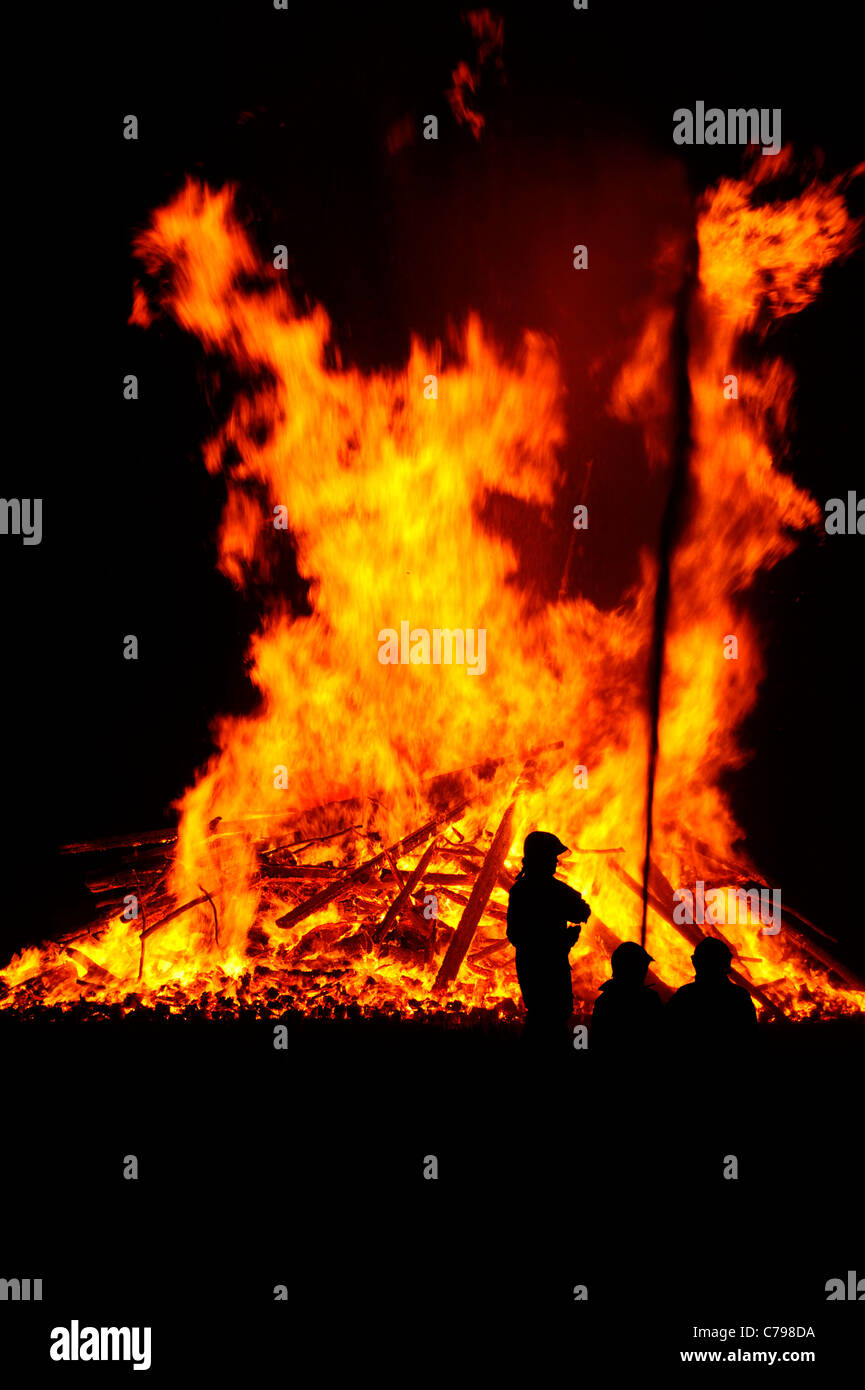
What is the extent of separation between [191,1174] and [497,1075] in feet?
6.59

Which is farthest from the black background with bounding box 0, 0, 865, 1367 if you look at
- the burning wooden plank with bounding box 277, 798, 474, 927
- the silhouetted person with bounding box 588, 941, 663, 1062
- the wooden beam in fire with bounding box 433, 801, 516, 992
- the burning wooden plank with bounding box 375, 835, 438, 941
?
the silhouetted person with bounding box 588, 941, 663, 1062

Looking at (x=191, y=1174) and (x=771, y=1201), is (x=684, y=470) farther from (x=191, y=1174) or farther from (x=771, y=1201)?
(x=191, y=1174)

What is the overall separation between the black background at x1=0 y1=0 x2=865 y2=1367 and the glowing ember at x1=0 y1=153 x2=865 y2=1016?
0.37 meters

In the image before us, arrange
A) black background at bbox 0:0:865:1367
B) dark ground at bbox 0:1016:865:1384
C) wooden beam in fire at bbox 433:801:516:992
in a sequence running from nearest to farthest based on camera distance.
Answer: dark ground at bbox 0:1016:865:1384 < wooden beam in fire at bbox 433:801:516:992 < black background at bbox 0:0:865:1367

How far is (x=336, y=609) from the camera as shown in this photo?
952 centimetres

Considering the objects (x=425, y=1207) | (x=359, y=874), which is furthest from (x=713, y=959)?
(x=359, y=874)

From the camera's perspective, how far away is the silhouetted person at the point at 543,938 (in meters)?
4.45

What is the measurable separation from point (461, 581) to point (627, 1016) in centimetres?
649

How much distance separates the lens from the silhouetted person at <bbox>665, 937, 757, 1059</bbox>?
3.99 meters

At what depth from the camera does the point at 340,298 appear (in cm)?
867

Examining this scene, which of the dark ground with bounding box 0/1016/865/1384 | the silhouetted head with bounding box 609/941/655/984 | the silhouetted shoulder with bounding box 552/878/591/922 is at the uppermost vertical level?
the silhouetted shoulder with bounding box 552/878/591/922

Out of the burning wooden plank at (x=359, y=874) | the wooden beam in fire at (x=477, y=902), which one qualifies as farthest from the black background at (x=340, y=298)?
the wooden beam in fire at (x=477, y=902)

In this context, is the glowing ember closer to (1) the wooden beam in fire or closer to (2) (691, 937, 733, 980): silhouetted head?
(1) the wooden beam in fire

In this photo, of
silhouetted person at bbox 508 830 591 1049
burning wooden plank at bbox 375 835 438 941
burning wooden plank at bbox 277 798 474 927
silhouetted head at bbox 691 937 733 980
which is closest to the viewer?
silhouetted head at bbox 691 937 733 980
